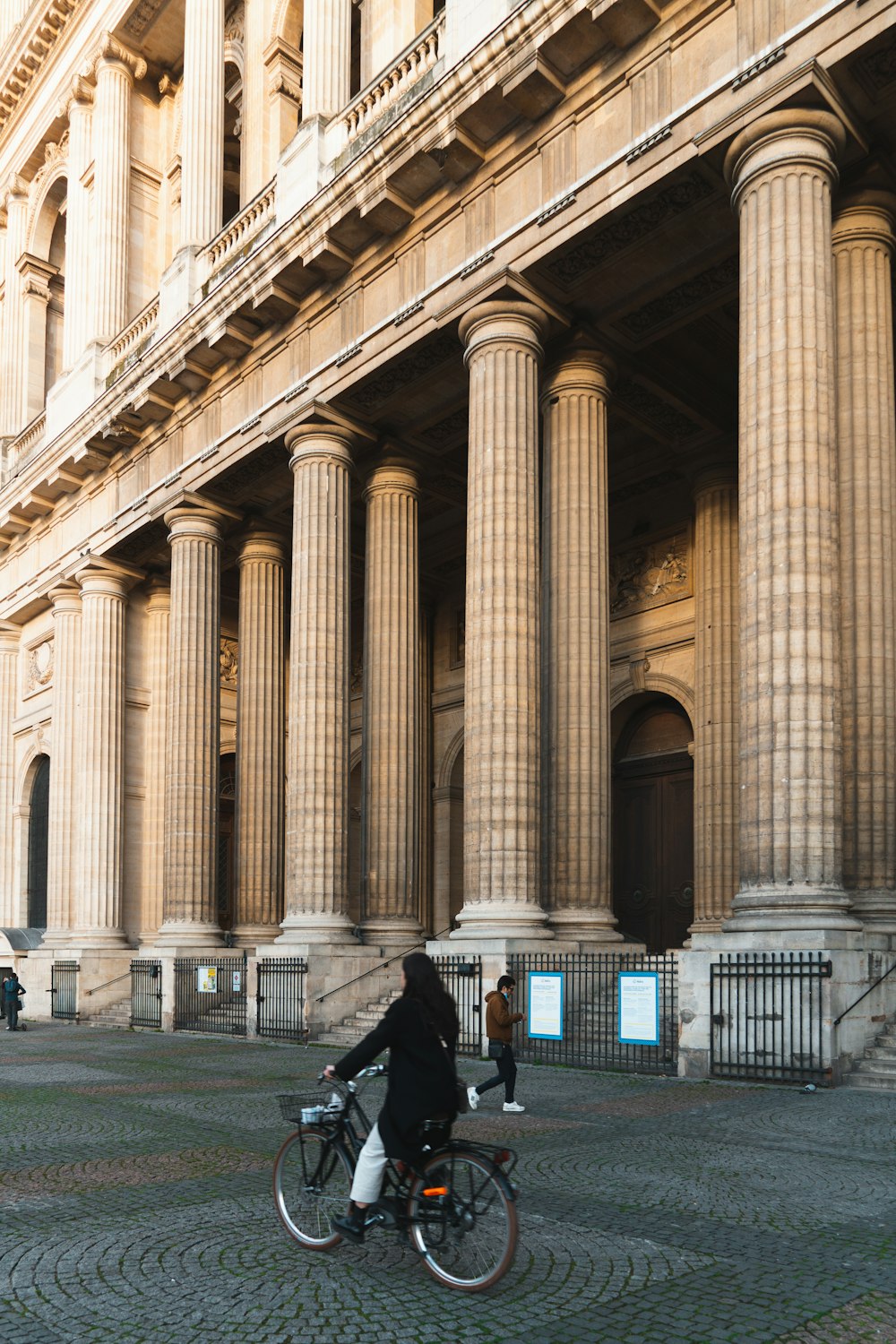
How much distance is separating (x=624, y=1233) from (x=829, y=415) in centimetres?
1047

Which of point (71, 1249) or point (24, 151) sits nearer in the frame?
point (71, 1249)

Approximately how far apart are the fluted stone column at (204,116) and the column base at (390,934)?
16.3m

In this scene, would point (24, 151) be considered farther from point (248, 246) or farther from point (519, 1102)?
point (519, 1102)

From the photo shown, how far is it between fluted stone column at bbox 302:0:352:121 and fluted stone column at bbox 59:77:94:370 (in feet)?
37.3

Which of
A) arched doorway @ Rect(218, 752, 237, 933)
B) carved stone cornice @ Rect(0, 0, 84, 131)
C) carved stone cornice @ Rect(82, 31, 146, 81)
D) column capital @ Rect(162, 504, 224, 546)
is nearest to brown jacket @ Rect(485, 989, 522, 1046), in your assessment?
column capital @ Rect(162, 504, 224, 546)

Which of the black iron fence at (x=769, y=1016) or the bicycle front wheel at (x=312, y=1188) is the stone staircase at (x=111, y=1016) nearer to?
the black iron fence at (x=769, y=1016)

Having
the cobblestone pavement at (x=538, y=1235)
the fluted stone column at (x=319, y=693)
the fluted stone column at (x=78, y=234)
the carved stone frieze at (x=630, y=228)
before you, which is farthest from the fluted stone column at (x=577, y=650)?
the fluted stone column at (x=78, y=234)

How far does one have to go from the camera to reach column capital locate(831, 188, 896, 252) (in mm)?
16266

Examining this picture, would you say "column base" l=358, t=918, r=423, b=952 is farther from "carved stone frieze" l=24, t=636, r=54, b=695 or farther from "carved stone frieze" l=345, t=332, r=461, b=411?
"carved stone frieze" l=24, t=636, r=54, b=695

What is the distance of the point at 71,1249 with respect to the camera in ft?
23.0

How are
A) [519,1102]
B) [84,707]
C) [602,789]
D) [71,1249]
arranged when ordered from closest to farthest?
[71,1249] < [519,1102] < [602,789] < [84,707]

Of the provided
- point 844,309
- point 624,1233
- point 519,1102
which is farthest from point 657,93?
point 624,1233

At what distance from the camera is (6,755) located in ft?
124

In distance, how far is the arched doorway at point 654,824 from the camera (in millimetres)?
25359
